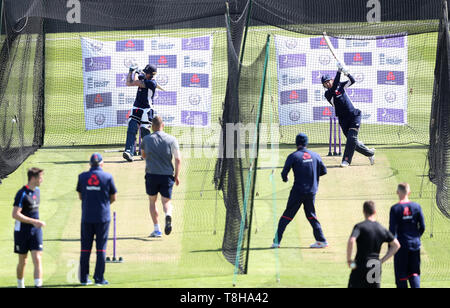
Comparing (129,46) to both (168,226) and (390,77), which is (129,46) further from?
(168,226)

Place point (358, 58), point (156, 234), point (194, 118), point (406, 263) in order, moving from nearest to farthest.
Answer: point (406, 263)
point (156, 234)
point (194, 118)
point (358, 58)

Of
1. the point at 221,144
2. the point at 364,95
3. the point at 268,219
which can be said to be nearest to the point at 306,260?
the point at 268,219

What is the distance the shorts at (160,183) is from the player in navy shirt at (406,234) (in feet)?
13.3

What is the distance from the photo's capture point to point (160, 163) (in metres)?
13.5

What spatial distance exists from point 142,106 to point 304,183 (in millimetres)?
5438

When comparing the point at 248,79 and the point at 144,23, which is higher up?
the point at 144,23

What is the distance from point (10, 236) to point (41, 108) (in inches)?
232

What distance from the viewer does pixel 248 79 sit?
1316cm

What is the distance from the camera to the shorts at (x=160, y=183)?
44.4ft

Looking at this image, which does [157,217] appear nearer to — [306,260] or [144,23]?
[306,260]

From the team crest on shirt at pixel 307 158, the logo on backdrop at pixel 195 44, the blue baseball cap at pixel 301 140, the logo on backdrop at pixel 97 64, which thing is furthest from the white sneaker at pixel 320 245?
the logo on backdrop at pixel 97 64

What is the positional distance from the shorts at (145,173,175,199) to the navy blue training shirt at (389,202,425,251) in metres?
4.05

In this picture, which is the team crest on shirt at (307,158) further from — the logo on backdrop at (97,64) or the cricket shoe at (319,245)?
the logo on backdrop at (97,64)

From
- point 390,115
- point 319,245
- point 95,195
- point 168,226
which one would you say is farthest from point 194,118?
point 95,195
